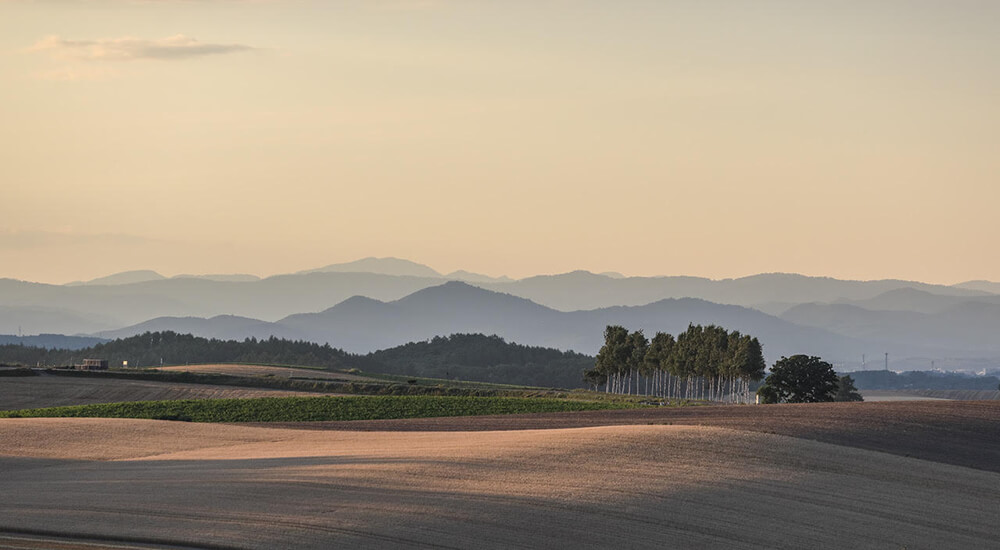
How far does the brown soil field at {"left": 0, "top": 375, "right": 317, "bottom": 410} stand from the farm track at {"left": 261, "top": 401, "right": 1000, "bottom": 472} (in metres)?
40.0

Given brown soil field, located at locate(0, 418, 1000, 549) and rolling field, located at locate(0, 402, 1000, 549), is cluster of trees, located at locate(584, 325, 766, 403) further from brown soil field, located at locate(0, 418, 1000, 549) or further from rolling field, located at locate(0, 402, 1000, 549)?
brown soil field, located at locate(0, 418, 1000, 549)

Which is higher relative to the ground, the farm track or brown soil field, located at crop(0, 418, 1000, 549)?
the farm track

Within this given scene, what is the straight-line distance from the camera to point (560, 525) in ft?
124

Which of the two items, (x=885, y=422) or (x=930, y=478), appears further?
(x=885, y=422)

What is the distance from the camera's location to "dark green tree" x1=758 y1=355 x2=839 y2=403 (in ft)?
392

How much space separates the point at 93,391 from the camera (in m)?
125

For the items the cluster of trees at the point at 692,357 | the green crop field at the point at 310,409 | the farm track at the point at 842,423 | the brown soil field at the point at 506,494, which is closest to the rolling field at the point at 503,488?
the brown soil field at the point at 506,494

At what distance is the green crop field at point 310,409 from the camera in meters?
96.4

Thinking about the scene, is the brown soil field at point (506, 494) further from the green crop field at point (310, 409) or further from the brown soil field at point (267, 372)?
the brown soil field at point (267, 372)

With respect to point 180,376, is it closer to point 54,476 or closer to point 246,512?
point 54,476

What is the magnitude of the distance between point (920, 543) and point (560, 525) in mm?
12211

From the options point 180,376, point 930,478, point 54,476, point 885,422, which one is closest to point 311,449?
point 54,476

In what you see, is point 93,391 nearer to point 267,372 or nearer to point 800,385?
point 267,372

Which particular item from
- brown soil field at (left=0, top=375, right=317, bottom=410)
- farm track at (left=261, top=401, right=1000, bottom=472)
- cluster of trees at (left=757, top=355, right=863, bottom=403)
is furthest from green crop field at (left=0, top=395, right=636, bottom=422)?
cluster of trees at (left=757, top=355, right=863, bottom=403)
